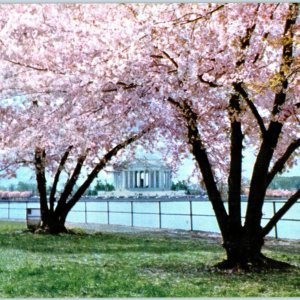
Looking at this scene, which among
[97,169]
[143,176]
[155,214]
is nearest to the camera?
[143,176]

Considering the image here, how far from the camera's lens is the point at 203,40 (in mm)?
5176

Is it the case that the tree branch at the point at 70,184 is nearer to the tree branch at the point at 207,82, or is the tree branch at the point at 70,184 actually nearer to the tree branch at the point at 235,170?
the tree branch at the point at 235,170

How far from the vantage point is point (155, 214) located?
8828mm

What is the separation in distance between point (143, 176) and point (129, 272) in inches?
42.8

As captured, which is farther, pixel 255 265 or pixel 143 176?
pixel 143 176

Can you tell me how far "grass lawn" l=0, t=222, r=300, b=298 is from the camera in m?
5.04

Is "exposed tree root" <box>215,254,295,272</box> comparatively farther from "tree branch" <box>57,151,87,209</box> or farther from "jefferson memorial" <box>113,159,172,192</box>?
"tree branch" <box>57,151,87,209</box>

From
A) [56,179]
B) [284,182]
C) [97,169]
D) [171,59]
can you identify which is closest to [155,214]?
[97,169]

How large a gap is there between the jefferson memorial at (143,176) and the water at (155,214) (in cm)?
26

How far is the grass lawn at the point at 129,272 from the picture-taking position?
504cm

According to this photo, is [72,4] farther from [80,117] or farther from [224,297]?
[224,297]

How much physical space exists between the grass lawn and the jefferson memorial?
2.18ft

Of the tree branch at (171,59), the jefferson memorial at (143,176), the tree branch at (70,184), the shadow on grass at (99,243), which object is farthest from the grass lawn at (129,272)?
the tree branch at (171,59)

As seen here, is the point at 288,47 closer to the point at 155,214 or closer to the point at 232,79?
the point at 232,79
